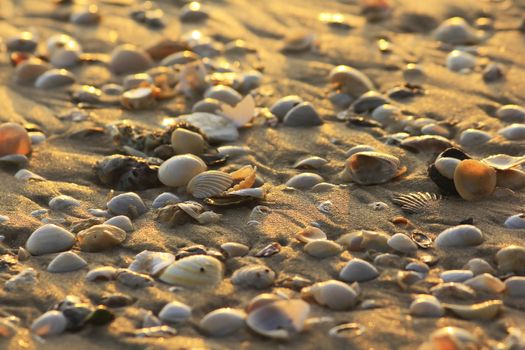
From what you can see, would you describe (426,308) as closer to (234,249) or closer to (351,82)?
(234,249)

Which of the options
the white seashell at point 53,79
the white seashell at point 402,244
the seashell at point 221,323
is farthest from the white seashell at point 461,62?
the seashell at point 221,323

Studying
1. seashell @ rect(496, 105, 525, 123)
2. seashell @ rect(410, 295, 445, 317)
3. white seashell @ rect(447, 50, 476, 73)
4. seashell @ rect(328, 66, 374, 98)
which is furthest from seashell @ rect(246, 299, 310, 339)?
white seashell @ rect(447, 50, 476, 73)

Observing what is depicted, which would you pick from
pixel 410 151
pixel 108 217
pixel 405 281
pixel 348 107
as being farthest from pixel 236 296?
pixel 348 107

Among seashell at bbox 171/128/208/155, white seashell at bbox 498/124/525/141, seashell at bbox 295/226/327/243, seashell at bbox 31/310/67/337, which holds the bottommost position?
seashell at bbox 31/310/67/337

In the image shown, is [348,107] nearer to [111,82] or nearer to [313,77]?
[313,77]

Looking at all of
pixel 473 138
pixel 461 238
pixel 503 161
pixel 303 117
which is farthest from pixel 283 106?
pixel 461 238

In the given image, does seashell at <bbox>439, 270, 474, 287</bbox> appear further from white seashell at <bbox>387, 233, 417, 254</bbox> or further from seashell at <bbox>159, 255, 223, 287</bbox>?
seashell at <bbox>159, 255, 223, 287</bbox>
